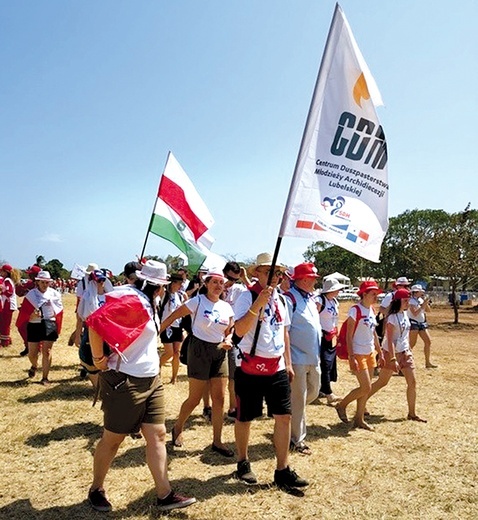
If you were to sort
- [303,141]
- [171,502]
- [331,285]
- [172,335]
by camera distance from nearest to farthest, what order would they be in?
[171,502] < [303,141] < [331,285] < [172,335]

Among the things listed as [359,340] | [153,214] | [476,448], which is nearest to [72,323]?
[153,214]

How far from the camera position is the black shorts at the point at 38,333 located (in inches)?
301

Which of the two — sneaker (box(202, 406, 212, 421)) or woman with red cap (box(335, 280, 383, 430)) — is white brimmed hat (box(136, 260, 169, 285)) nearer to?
woman with red cap (box(335, 280, 383, 430))

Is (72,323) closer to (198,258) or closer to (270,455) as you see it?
(198,258)

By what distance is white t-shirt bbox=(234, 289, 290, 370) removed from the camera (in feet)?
13.5

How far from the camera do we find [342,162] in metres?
3.93

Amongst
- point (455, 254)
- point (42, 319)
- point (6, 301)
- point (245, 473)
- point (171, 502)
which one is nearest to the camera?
point (171, 502)

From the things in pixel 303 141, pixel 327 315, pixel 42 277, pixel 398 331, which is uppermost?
pixel 303 141

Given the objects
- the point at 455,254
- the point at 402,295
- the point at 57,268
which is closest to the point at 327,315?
the point at 402,295

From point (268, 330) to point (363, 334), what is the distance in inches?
94.0

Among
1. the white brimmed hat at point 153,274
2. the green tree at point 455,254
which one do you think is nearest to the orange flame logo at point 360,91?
the white brimmed hat at point 153,274

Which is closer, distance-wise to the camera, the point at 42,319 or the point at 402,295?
the point at 402,295

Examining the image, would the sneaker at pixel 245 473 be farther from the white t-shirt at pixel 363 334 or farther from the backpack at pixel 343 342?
the backpack at pixel 343 342

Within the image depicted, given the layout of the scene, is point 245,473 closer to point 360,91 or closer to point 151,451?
point 151,451
